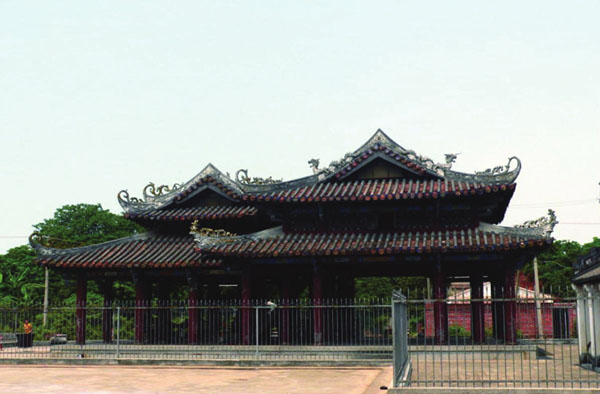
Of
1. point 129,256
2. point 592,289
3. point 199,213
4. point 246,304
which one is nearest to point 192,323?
point 246,304

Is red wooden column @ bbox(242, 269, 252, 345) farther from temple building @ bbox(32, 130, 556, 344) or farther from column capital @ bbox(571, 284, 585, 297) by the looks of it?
column capital @ bbox(571, 284, 585, 297)

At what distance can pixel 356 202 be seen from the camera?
2627cm

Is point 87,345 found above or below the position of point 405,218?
below

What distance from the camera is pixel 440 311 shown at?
24000mm

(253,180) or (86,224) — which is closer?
(253,180)

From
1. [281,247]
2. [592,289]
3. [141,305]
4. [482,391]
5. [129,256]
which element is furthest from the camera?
[129,256]

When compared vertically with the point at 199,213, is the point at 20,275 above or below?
below

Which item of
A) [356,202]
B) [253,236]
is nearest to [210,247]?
[253,236]

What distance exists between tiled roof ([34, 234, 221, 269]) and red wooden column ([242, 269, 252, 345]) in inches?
54.5

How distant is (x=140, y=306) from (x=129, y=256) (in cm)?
247

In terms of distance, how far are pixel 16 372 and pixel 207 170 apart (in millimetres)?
13012

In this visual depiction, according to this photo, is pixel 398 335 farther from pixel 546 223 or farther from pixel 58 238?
pixel 58 238

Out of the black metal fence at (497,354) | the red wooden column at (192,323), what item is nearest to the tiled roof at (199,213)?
the red wooden column at (192,323)

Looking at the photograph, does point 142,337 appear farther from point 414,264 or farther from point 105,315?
point 414,264
